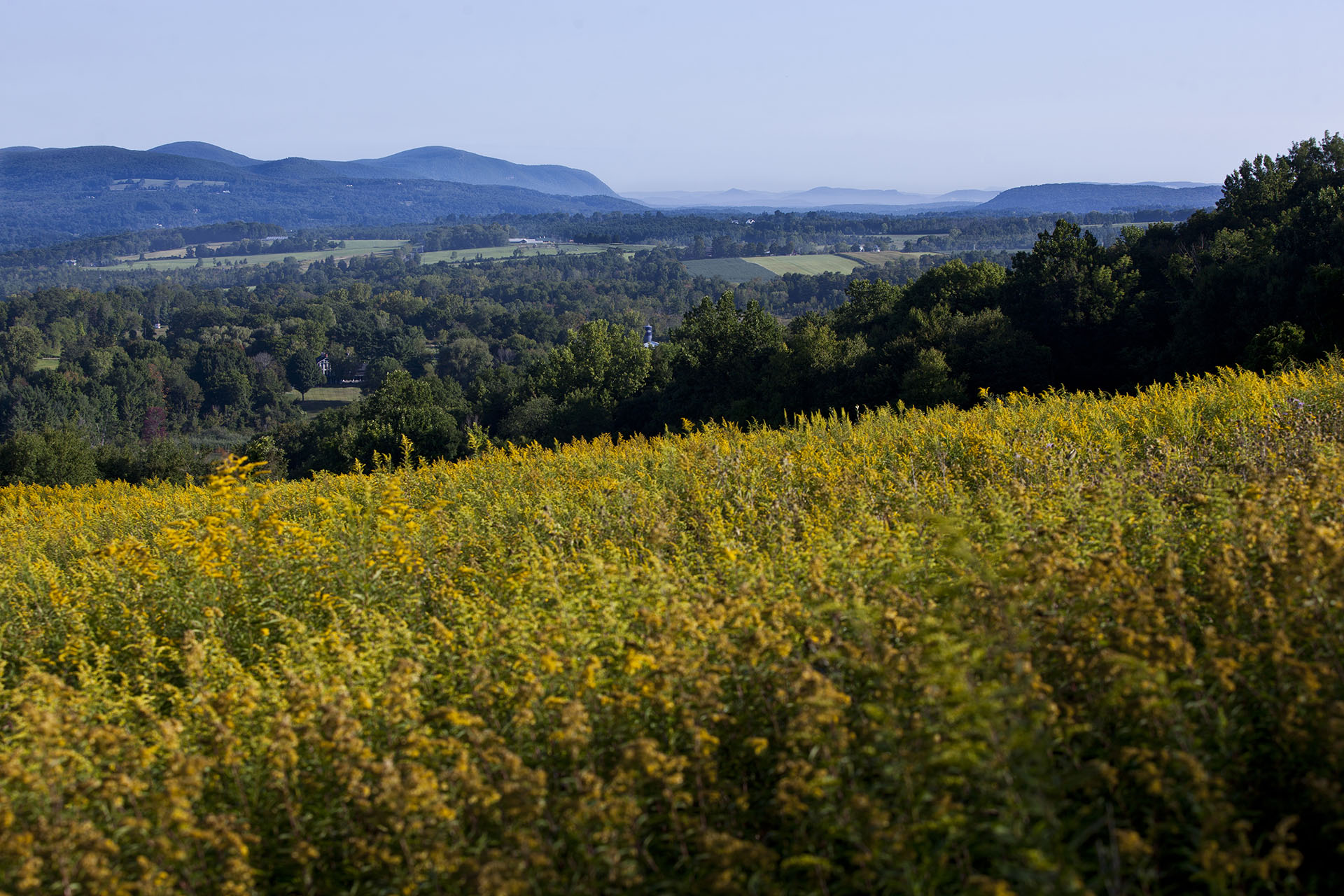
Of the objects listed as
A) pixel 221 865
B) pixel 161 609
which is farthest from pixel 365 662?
pixel 161 609

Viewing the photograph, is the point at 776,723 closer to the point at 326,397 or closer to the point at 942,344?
the point at 942,344

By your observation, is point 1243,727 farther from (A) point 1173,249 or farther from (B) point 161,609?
(A) point 1173,249

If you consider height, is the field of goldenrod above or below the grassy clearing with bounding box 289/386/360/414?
above

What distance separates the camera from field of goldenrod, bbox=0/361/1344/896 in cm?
356

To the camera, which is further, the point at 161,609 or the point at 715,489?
the point at 715,489

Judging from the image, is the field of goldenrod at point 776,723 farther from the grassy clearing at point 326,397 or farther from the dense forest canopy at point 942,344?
the grassy clearing at point 326,397

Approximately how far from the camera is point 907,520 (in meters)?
7.25

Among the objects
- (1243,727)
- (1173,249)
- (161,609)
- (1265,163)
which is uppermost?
(1265,163)

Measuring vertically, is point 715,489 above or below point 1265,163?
below

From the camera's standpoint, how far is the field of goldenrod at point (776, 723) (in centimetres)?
356

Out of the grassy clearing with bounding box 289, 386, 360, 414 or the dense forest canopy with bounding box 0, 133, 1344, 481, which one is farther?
the grassy clearing with bounding box 289, 386, 360, 414

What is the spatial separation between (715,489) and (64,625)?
21.9 feet

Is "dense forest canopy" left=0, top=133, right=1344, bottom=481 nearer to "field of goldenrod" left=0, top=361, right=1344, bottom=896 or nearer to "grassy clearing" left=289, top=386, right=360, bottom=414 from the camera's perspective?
"field of goldenrod" left=0, top=361, right=1344, bottom=896

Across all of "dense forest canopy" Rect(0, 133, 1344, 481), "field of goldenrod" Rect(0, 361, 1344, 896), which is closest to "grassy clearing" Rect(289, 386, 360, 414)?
"dense forest canopy" Rect(0, 133, 1344, 481)
